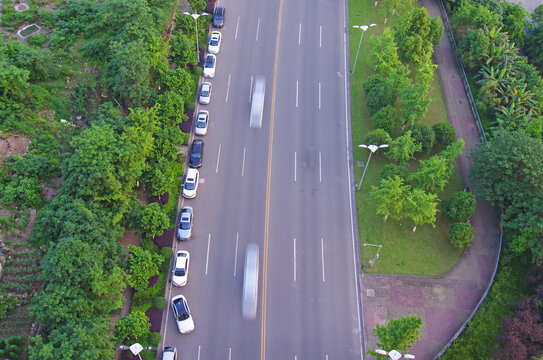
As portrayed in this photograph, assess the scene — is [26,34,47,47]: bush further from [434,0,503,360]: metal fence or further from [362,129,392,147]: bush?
[434,0,503,360]: metal fence

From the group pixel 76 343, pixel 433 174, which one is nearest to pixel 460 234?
pixel 433 174

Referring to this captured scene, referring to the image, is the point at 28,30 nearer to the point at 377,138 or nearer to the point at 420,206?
the point at 377,138

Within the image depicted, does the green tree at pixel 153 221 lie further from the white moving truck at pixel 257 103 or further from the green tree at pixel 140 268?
the white moving truck at pixel 257 103

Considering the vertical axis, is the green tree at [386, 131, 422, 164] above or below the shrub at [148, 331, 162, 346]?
above

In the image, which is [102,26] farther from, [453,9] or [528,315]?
[528,315]

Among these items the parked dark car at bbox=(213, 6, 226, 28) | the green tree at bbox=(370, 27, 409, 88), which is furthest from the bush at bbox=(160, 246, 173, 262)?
the parked dark car at bbox=(213, 6, 226, 28)

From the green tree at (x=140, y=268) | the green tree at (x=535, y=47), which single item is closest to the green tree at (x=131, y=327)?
the green tree at (x=140, y=268)
